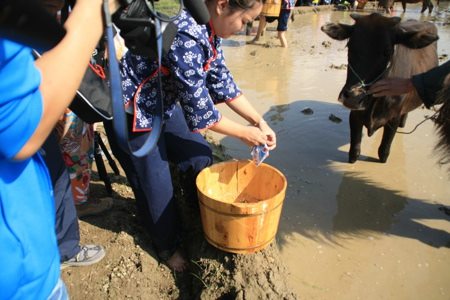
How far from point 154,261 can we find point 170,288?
8.3 inches

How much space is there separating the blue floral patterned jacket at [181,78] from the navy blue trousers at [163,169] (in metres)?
0.14

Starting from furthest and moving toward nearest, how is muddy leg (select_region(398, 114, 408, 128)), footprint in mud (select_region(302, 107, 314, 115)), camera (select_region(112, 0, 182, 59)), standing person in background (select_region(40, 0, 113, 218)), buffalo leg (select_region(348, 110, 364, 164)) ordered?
1. footprint in mud (select_region(302, 107, 314, 115))
2. muddy leg (select_region(398, 114, 408, 128))
3. buffalo leg (select_region(348, 110, 364, 164))
4. standing person in background (select_region(40, 0, 113, 218))
5. camera (select_region(112, 0, 182, 59))

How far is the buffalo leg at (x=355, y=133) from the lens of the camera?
4105 millimetres

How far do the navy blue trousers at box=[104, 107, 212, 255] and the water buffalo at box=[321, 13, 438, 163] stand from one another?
169 centimetres

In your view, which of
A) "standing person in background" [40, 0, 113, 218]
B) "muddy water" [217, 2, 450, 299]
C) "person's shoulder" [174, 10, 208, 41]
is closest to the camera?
"person's shoulder" [174, 10, 208, 41]

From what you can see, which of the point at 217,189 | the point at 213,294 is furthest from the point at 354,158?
the point at 213,294

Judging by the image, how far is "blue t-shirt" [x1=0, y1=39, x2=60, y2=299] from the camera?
918 mm

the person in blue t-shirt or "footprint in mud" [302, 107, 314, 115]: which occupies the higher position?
the person in blue t-shirt

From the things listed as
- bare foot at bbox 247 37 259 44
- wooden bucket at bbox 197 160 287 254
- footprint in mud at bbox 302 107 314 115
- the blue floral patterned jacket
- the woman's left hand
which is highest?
the blue floral patterned jacket

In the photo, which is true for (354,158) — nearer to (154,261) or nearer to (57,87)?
(154,261)

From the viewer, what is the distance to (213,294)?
2373mm

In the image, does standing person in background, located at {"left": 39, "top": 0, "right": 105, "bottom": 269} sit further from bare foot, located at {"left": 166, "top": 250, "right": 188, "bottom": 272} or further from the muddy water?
the muddy water

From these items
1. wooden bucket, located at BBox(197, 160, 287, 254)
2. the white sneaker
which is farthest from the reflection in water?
the white sneaker

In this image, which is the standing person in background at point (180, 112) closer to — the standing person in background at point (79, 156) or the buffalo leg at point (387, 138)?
the standing person in background at point (79, 156)
